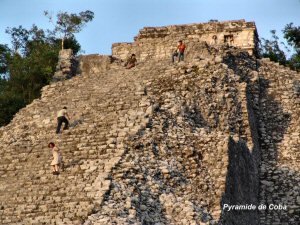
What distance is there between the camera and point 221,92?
35594 millimetres

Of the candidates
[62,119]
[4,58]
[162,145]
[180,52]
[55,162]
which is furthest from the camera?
[4,58]

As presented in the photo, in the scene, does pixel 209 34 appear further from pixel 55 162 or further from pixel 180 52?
pixel 55 162

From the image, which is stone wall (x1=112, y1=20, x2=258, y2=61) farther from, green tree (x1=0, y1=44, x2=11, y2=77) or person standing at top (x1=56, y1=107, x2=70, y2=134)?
person standing at top (x1=56, y1=107, x2=70, y2=134)

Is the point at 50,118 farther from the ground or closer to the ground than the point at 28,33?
closer to the ground

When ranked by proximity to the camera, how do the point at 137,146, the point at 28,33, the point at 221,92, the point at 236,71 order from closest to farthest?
the point at 137,146 < the point at 221,92 < the point at 236,71 < the point at 28,33

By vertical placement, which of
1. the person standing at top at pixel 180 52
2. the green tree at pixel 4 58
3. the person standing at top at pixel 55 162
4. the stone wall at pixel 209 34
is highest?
the green tree at pixel 4 58

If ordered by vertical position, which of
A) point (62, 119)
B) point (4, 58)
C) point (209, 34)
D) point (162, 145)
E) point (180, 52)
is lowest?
point (162, 145)

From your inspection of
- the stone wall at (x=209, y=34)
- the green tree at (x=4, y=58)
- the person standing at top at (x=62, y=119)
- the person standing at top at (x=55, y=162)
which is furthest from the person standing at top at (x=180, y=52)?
the green tree at (x=4, y=58)

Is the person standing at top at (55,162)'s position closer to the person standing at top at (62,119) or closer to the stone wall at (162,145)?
the stone wall at (162,145)

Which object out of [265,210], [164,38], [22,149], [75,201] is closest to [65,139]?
[22,149]

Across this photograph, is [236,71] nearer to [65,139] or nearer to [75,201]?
[65,139]

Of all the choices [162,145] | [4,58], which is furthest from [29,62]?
[162,145]

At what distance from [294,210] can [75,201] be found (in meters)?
8.08

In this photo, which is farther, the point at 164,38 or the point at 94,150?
the point at 164,38
